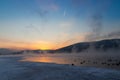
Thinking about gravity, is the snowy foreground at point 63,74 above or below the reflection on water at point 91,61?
below

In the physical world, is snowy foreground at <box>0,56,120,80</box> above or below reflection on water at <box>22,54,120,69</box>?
below

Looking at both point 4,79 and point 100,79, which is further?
point 4,79

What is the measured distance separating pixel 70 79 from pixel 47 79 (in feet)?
9.79

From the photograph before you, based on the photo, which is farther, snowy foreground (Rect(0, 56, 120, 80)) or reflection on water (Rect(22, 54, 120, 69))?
reflection on water (Rect(22, 54, 120, 69))

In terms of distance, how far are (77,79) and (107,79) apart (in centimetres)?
368

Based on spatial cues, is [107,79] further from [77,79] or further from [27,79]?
[27,79]

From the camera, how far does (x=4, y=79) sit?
2081cm

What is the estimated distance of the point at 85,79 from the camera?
1962 centimetres

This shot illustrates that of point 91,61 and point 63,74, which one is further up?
point 91,61

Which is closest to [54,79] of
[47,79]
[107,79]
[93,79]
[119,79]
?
[47,79]

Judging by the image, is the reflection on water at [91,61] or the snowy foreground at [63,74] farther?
the reflection on water at [91,61]

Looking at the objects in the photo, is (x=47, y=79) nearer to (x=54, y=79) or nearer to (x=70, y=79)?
(x=54, y=79)

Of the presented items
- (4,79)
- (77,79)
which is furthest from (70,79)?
(4,79)

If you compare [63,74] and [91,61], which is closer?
[63,74]
